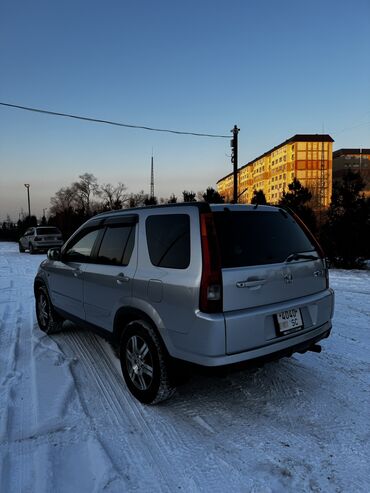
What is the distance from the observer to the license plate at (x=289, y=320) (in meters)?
3.03

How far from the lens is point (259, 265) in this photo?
2988 mm

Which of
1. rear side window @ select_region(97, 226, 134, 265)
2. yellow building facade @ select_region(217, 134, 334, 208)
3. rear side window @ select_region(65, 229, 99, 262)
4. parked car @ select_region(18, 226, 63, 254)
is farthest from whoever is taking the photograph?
yellow building facade @ select_region(217, 134, 334, 208)

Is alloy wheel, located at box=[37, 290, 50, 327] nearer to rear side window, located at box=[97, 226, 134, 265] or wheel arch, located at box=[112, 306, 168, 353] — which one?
rear side window, located at box=[97, 226, 134, 265]

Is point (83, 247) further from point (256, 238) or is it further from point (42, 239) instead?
point (42, 239)

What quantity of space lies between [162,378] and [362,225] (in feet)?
37.4

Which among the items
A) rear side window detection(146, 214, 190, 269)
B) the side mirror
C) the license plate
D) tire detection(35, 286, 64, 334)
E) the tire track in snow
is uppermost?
rear side window detection(146, 214, 190, 269)

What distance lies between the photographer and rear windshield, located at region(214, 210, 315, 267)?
9.63 ft

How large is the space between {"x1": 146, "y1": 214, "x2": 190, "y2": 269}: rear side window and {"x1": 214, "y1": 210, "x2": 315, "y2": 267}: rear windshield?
28 centimetres

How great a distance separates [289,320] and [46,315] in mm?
3889

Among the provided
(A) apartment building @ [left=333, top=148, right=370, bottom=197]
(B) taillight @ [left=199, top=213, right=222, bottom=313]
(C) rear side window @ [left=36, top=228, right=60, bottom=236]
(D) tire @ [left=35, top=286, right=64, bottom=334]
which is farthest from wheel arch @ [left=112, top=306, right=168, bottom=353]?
(A) apartment building @ [left=333, top=148, right=370, bottom=197]

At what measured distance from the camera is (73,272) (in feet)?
15.0

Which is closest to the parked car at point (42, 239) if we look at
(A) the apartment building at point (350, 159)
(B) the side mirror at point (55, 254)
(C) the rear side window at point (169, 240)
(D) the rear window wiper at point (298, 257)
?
(B) the side mirror at point (55, 254)

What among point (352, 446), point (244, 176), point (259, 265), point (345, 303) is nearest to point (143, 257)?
point (259, 265)

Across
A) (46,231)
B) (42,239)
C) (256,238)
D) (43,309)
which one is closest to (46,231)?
(46,231)
